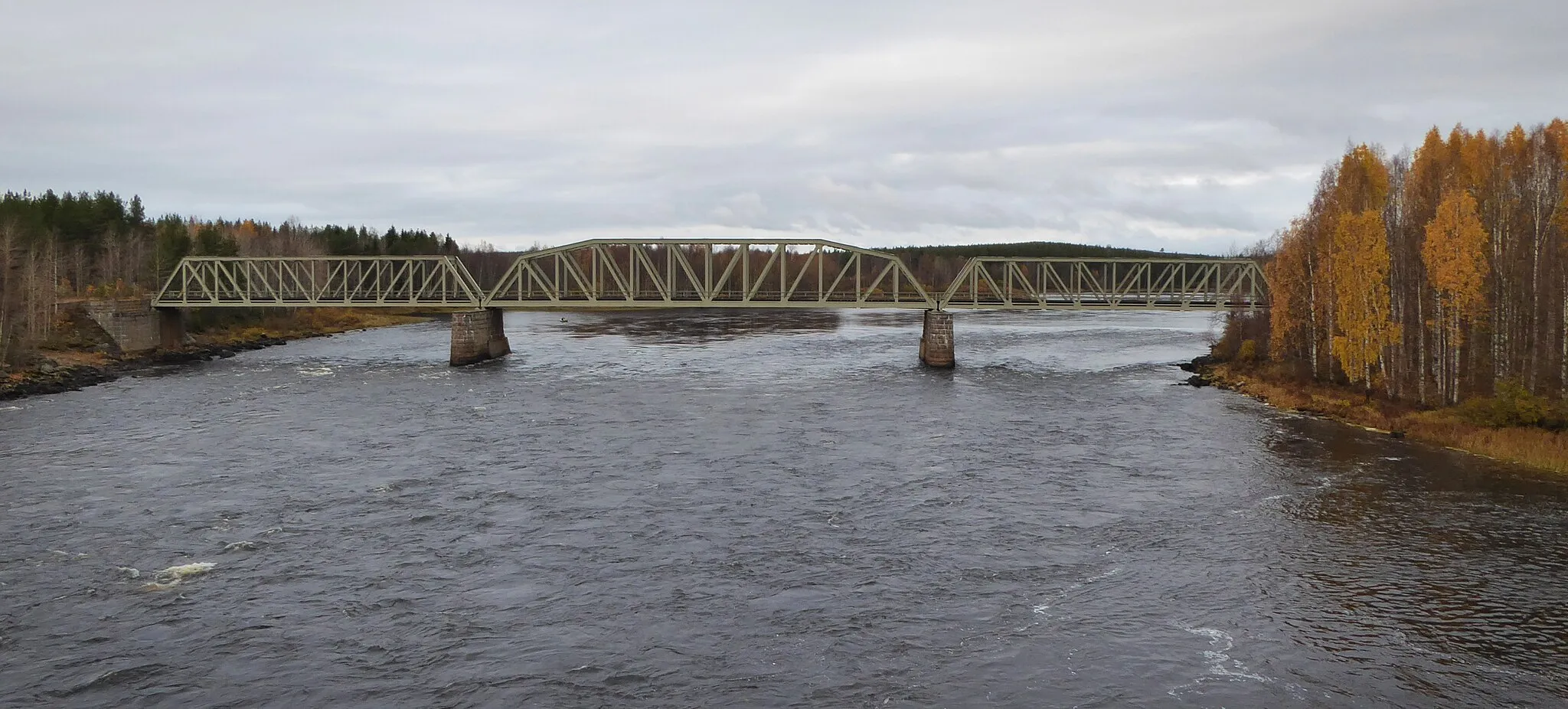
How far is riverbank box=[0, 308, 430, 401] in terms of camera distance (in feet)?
256

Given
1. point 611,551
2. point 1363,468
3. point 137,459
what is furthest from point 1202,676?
point 137,459

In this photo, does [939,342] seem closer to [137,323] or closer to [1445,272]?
[1445,272]

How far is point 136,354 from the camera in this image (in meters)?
102

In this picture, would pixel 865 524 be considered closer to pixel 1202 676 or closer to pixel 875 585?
pixel 875 585

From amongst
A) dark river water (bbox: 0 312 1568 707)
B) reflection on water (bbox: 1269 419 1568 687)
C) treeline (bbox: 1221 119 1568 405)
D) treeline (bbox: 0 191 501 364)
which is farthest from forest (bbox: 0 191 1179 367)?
reflection on water (bbox: 1269 419 1568 687)

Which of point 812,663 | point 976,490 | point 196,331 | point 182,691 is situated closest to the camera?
point 182,691

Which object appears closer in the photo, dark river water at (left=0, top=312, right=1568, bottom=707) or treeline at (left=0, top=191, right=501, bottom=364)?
dark river water at (left=0, top=312, right=1568, bottom=707)

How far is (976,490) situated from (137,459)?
3879 cm

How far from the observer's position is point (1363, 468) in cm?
4747

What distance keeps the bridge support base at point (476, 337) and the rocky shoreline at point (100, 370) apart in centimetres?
2633

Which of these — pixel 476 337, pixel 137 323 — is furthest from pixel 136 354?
pixel 476 337

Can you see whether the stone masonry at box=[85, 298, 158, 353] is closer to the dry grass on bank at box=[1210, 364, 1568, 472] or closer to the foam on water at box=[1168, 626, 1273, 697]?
the dry grass on bank at box=[1210, 364, 1568, 472]

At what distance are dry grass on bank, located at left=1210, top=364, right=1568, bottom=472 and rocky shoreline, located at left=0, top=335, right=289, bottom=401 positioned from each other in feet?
279

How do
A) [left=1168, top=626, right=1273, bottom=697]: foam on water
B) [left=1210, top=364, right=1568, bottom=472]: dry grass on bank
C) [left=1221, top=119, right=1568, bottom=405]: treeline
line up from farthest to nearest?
[left=1221, top=119, right=1568, bottom=405]: treeline < [left=1210, top=364, right=1568, bottom=472]: dry grass on bank < [left=1168, top=626, right=1273, bottom=697]: foam on water
